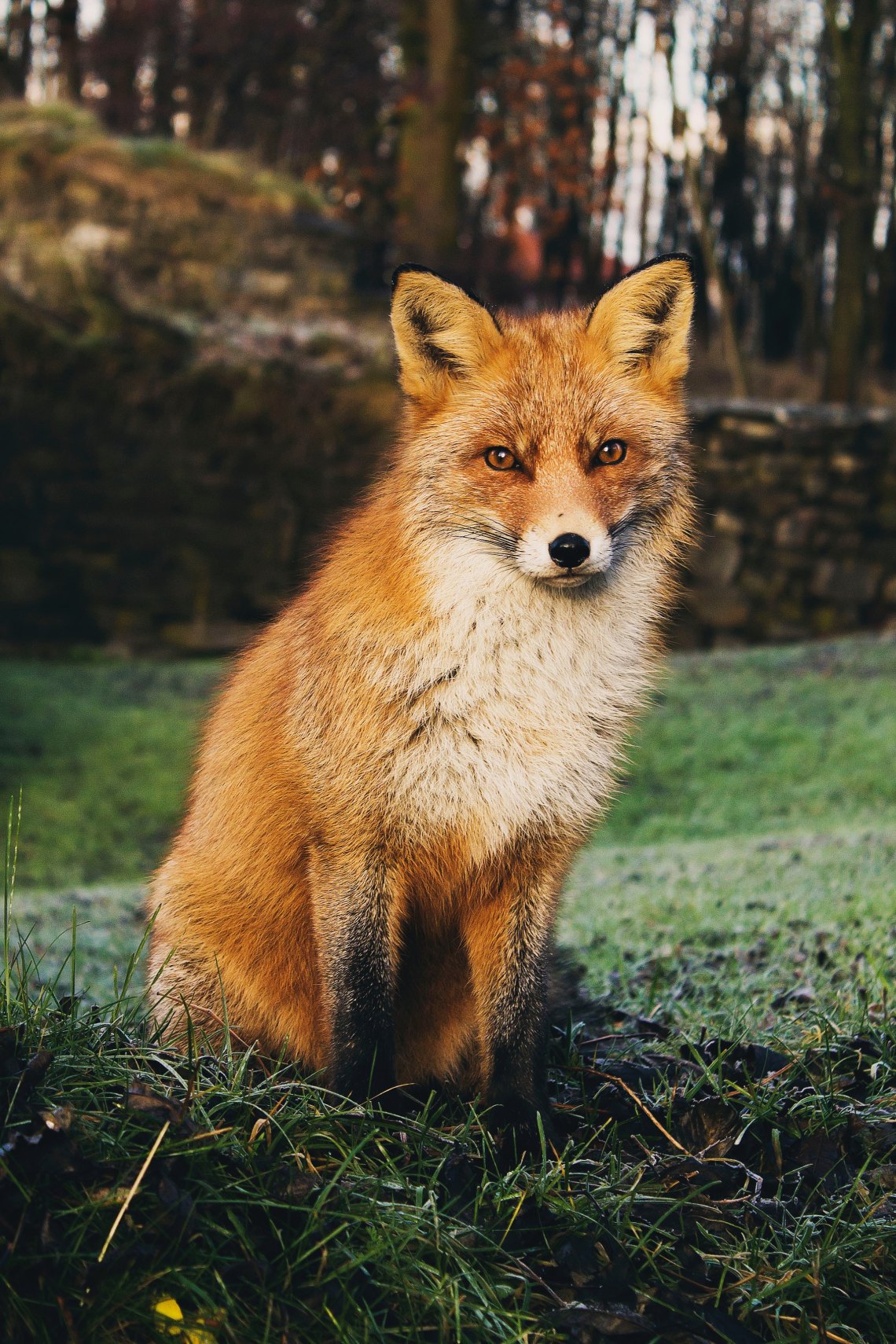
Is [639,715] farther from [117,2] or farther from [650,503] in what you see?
[117,2]

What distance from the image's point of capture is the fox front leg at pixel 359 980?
2.85 meters

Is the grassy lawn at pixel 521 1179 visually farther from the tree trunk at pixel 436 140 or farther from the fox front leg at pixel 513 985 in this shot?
the tree trunk at pixel 436 140

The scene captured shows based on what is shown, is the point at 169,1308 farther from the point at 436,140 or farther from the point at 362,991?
the point at 436,140

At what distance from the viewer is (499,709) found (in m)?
2.90

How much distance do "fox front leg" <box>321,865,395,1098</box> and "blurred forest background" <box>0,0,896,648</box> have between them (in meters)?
8.74

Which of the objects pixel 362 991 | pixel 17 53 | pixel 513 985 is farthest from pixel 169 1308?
pixel 17 53

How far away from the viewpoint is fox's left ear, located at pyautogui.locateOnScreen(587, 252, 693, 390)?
3.10m

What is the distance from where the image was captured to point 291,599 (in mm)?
3543

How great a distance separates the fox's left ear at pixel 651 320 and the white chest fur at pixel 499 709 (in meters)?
0.63

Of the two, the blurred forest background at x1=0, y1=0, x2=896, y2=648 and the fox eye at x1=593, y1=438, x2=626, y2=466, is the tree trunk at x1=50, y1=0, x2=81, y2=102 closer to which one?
the blurred forest background at x1=0, y1=0, x2=896, y2=648

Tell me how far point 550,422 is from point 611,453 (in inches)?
7.1

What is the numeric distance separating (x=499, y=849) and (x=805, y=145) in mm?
16896

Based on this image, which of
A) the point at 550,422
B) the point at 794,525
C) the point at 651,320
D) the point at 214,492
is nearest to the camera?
the point at 550,422

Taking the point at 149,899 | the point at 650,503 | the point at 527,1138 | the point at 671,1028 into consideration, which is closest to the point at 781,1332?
the point at 527,1138
